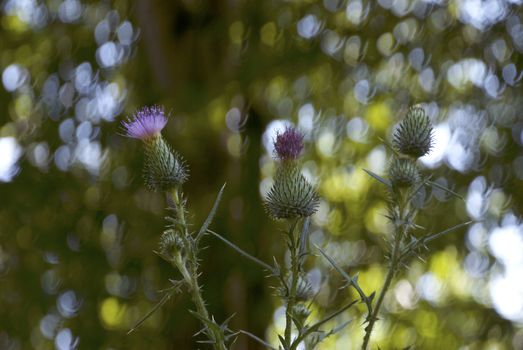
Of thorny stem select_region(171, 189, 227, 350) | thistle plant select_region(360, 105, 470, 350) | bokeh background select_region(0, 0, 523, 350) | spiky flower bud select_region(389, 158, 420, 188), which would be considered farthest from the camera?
bokeh background select_region(0, 0, 523, 350)

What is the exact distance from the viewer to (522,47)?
4.91 m

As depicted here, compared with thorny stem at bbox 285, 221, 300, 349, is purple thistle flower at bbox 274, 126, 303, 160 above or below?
above

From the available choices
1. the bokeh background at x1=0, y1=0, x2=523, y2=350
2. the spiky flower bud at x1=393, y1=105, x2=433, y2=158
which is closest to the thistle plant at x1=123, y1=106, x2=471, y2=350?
the spiky flower bud at x1=393, y1=105, x2=433, y2=158

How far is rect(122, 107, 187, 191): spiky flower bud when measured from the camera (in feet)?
4.13

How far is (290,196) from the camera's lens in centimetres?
124

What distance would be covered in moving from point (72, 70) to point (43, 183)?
638 millimetres

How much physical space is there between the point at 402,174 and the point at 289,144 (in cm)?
17

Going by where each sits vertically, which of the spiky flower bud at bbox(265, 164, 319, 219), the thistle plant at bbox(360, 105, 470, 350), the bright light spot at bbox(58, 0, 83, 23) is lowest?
the bright light spot at bbox(58, 0, 83, 23)

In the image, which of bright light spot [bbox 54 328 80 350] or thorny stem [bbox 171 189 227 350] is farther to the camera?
bright light spot [bbox 54 328 80 350]

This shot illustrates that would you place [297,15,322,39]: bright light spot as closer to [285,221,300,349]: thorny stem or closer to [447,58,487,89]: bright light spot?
[447,58,487,89]: bright light spot

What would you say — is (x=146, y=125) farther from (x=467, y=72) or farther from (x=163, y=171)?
(x=467, y=72)

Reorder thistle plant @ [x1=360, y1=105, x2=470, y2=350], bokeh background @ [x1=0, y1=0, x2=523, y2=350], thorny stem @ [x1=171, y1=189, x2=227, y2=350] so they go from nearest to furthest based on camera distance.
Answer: thorny stem @ [x1=171, y1=189, x2=227, y2=350]
thistle plant @ [x1=360, y1=105, x2=470, y2=350]
bokeh background @ [x1=0, y1=0, x2=523, y2=350]

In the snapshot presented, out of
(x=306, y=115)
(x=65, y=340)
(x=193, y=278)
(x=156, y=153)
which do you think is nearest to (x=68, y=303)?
(x=65, y=340)

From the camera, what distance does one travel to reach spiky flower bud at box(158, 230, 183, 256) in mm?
1159
